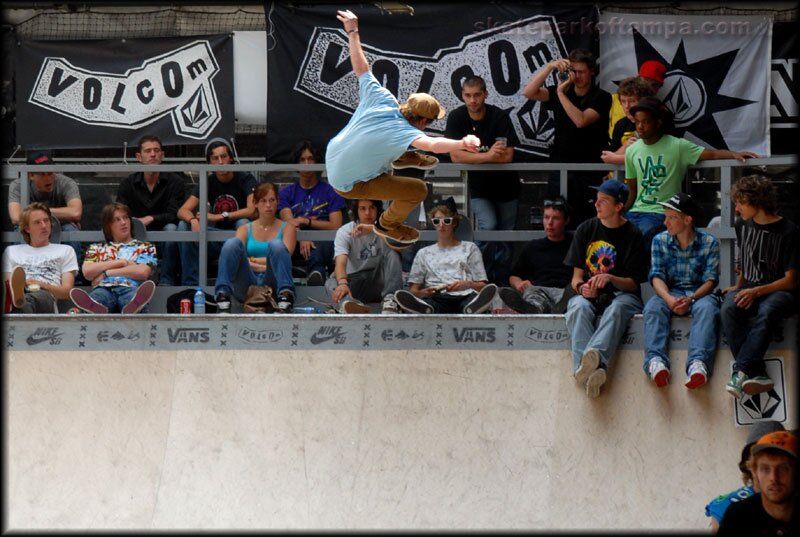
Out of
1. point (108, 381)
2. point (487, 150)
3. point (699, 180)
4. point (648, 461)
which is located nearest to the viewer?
point (648, 461)

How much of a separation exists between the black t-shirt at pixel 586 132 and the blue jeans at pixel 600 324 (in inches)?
80.3

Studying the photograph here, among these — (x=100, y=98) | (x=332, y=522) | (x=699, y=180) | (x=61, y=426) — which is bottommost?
(x=332, y=522)

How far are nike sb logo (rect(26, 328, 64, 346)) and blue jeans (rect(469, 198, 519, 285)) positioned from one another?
3.46 metres

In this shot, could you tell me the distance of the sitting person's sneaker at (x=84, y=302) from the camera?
9.58 metres

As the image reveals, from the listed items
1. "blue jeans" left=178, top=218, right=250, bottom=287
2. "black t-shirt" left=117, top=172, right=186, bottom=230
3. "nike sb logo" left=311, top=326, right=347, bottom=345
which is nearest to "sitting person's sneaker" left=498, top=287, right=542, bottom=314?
"nike sb logo" left=311, top=326, right=347, bottom=345

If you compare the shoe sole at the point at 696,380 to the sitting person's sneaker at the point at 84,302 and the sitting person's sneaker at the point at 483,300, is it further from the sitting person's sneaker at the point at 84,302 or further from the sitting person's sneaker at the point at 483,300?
the sitting person's sneaker at the point at 84,302

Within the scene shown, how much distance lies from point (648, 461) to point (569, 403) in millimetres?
694

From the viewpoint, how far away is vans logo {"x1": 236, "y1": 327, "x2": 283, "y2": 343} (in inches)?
365

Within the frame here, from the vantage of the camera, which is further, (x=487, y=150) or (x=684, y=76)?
(x=684, y=76)

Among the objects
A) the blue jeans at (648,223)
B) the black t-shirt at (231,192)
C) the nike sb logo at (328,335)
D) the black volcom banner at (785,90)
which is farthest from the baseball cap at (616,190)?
the black t-shirt at (231,192)

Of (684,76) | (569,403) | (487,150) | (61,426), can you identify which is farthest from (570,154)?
(61,426)

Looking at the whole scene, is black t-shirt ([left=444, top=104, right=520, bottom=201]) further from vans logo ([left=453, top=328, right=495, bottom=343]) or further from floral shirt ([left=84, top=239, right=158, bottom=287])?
floral shirt ([left=84, top=239, right=158, bottom=287])

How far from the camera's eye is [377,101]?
26.3 feet

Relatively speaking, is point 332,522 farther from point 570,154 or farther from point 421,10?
point 421,10
